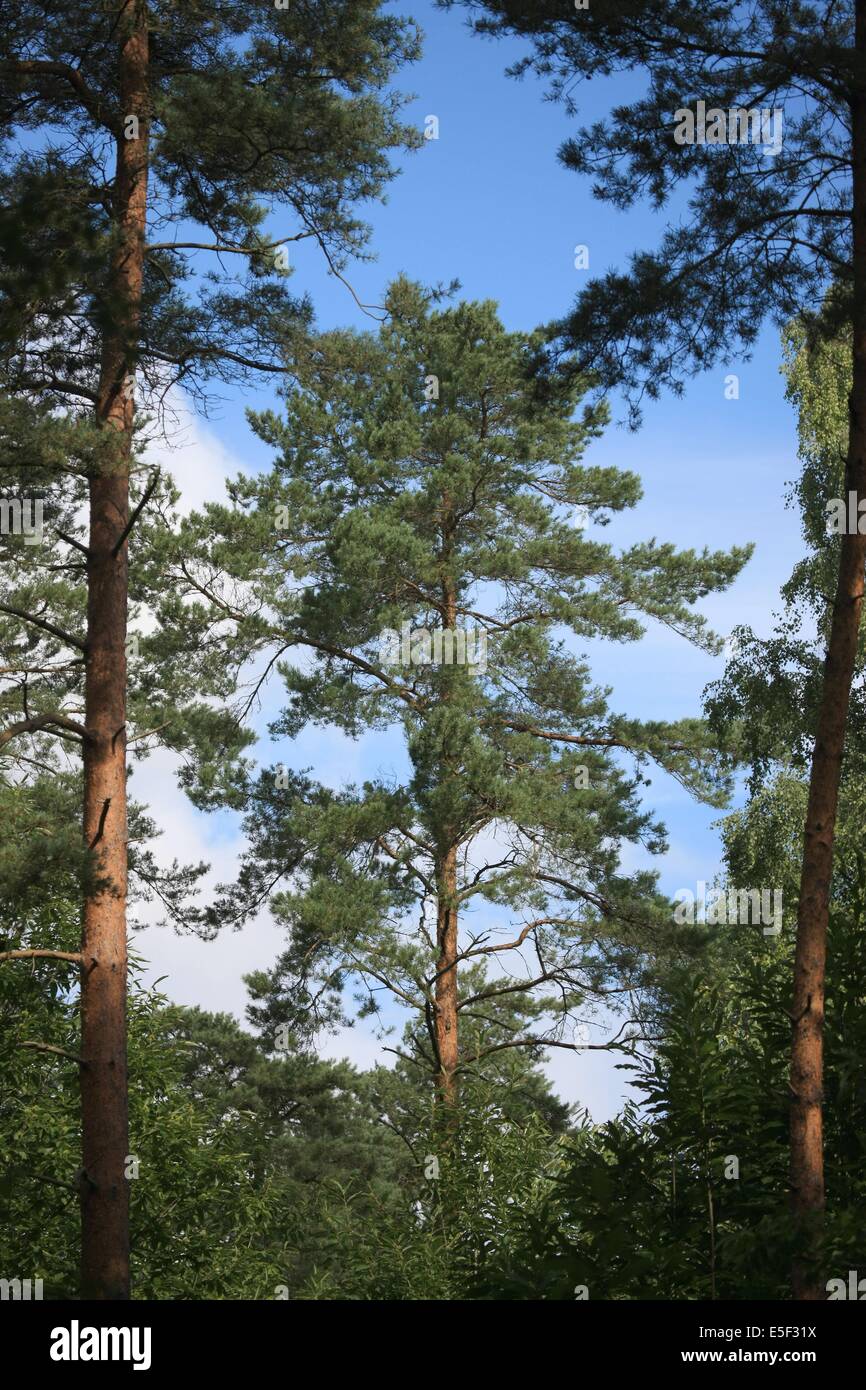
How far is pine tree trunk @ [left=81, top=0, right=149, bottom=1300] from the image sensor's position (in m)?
8.47

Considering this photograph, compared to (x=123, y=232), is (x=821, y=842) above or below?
below

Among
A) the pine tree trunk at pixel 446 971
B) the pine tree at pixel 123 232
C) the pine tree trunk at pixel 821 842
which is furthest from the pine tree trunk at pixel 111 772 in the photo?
the pine tree trunk at pixel 446 971

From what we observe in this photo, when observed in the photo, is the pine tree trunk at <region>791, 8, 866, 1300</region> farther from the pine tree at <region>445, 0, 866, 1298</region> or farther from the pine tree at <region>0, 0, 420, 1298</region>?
the pine tree at <region>0, 0, 420, 1298</region>

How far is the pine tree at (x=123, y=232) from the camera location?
870cm

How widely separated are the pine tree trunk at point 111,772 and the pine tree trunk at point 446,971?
27.4 ft

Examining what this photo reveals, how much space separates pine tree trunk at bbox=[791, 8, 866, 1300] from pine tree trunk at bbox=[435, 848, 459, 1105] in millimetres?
9107

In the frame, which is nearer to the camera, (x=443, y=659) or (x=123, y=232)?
(x=123, y=232)

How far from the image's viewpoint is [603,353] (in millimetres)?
9508

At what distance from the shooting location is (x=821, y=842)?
8.16 meters

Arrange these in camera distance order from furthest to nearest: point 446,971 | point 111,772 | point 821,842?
point 446,971
point 111,772
point 821,842

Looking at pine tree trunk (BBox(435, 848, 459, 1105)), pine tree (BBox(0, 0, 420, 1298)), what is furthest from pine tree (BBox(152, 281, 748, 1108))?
pine tree (BBox(0, 0, 420, 1298))

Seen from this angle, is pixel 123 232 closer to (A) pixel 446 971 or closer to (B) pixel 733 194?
(B) pixel 733 194

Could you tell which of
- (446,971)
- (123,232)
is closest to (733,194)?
(123,232)

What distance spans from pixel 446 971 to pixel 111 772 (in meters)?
8.81
